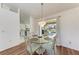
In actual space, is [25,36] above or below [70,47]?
above

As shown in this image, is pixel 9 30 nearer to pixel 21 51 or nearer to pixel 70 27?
pixel 21 51

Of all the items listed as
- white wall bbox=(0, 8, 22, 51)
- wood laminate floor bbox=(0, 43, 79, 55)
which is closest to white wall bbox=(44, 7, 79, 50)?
wood laminate floor bbox=(0, 43, 79, 55)

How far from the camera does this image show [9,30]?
8.72ft

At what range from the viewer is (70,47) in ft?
9.75

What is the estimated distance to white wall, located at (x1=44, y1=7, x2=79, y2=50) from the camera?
3.00 metres

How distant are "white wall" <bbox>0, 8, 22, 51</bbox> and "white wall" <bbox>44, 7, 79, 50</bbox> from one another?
1.39 m

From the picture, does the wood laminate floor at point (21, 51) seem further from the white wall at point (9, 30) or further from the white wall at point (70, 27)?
the white wall at point (70, 27)

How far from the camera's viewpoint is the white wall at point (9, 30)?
2.50 meters

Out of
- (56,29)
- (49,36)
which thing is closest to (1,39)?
(49,36)

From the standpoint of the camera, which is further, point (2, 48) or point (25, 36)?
point (25, 36)

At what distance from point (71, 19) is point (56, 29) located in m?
0.70

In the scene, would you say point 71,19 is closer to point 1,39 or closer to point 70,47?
point 70,47

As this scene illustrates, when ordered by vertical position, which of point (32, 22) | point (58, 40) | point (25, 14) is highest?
point (25, 14)

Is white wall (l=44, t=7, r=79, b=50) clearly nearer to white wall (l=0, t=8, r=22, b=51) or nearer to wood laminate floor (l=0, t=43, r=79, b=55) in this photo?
wood laminate floor (l=0, t=43, r=79, b=55)
